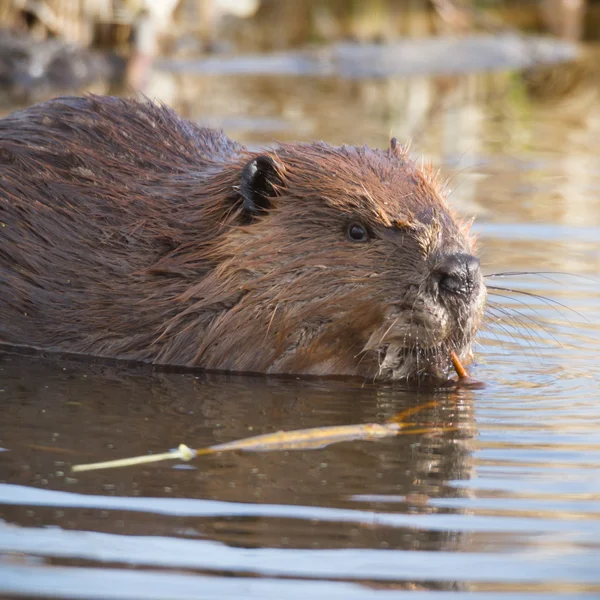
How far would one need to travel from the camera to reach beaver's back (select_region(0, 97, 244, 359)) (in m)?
4.70

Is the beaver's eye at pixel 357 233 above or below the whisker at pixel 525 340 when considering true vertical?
above

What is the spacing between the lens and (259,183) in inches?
179

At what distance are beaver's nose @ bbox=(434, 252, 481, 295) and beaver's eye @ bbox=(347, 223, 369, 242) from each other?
35cm

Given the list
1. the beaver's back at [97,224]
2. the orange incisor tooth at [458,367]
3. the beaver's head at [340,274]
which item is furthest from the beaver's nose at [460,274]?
the beaver's back at [97,224]

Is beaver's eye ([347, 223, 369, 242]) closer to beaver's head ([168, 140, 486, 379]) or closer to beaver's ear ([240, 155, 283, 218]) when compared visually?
beaver's head ([168, 140, 486, 379])

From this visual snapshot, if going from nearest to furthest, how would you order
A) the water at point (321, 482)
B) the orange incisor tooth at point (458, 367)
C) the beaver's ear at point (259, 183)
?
the water at point (321, 482), the orange incisor tooth at point (458, 367), the beaver's ear at point (259, 183)

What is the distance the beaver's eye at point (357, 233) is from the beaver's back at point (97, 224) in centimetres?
52

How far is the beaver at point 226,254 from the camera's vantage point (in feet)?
14.2

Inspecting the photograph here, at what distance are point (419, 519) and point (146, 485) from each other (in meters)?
0.70

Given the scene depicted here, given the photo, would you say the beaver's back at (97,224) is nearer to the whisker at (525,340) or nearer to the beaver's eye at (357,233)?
the beaver's eye at (357,233)

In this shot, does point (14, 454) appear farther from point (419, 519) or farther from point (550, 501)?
point (550, 501)

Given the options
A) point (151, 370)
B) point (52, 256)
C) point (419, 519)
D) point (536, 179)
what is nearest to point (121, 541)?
point (419, 519)

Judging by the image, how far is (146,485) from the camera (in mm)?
3307

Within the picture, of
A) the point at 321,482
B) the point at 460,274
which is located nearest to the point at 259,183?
the point at 460,274
